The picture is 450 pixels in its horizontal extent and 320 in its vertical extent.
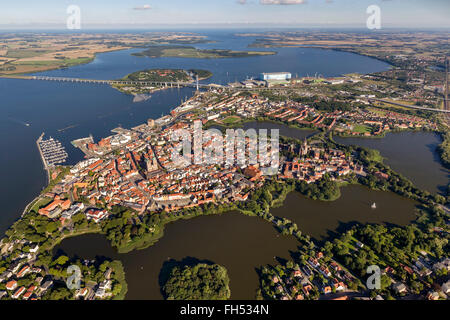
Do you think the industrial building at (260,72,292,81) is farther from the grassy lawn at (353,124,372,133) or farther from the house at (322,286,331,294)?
the house at (322,286,331,294)

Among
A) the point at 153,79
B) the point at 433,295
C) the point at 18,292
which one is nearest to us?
the point at 433,295

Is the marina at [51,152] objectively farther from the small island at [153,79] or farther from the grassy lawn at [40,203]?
the small island at [153,79]

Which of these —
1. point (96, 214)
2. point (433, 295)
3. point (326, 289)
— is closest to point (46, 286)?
point (96, 214)

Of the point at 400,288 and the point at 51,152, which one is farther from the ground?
the point at 51,152

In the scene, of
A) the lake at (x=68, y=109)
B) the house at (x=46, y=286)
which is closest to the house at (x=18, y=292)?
the house at (x=46, y=286)

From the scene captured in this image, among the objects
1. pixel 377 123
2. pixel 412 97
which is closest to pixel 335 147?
pixel 377 123

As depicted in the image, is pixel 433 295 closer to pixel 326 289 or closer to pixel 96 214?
pixel 326 289
